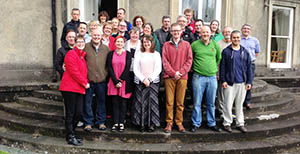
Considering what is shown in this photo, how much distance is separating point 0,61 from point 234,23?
24.0 feet

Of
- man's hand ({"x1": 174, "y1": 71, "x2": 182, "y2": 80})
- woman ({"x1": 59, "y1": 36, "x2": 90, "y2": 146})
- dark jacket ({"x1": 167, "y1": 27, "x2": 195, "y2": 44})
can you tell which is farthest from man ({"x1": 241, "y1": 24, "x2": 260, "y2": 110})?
woman ({"x1": 59, "y1": 36, "x2": 90, "y2": 146})

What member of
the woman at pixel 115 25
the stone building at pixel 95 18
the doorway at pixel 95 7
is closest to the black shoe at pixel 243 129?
the woman at pixel 115 25

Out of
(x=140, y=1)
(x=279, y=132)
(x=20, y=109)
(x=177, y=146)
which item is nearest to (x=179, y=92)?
(x=177, y=146)

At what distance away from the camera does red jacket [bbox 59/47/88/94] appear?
12.3ft

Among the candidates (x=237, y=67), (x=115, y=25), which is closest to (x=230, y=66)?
(x=237, y=67)

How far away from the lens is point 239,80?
14.0 ft

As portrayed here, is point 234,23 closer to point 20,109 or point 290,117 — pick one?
point 290,117

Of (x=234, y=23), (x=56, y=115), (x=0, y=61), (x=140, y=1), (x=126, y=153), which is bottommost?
(x=126, y=153)

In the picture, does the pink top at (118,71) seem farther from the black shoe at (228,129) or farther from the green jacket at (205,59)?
the black shoe at (228,129)

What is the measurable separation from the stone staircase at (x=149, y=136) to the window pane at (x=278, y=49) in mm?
4803

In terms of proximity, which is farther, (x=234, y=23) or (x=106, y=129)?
(x=234, y=23)

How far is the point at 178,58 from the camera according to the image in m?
4.08

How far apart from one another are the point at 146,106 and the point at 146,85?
39cm

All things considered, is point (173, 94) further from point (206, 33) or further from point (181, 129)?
point (206, 33)
